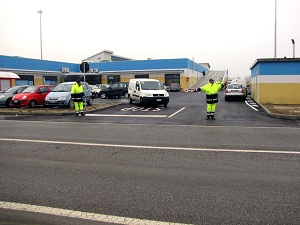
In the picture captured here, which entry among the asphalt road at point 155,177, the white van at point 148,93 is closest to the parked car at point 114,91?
the white van at point 148,93

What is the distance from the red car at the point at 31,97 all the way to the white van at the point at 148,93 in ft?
19.5

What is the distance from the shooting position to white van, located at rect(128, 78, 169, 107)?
19.9 m

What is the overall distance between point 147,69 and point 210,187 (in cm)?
5505

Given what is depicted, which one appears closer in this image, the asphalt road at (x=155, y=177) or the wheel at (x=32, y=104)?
the asphalt road at (x=155, y=177)

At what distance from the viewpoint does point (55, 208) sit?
407 centimetres

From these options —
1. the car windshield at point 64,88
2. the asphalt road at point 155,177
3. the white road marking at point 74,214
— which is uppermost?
the car windshield at point 64,88

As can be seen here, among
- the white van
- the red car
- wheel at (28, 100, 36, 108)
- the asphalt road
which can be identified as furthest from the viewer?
wheel at (28, 100, 36, 108)

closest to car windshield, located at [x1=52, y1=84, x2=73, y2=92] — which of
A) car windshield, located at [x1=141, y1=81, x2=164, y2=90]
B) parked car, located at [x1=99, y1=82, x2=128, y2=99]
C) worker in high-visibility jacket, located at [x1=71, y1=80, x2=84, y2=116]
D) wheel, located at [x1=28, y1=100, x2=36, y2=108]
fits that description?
wheel, located at [x1=28, y1=100, x2=36, y2=108]

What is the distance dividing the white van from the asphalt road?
10346 mm

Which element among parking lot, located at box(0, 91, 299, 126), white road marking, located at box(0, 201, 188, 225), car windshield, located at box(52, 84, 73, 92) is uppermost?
car windshield, located at box(52, 84, 73, 92)

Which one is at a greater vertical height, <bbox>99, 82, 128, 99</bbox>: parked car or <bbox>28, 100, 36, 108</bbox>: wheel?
<bbox>99, 82, 128, 99</bbox>: parked car

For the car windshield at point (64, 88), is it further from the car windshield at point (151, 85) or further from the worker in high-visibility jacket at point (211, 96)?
the worker in high-visibility jacket at point (211, 96)

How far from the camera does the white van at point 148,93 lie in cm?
1994

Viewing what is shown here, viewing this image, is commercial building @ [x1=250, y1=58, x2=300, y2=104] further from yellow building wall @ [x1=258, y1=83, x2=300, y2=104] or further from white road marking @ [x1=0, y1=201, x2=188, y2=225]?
white road marking @ [x1=0, y1=201, x2=188, y2=225]
